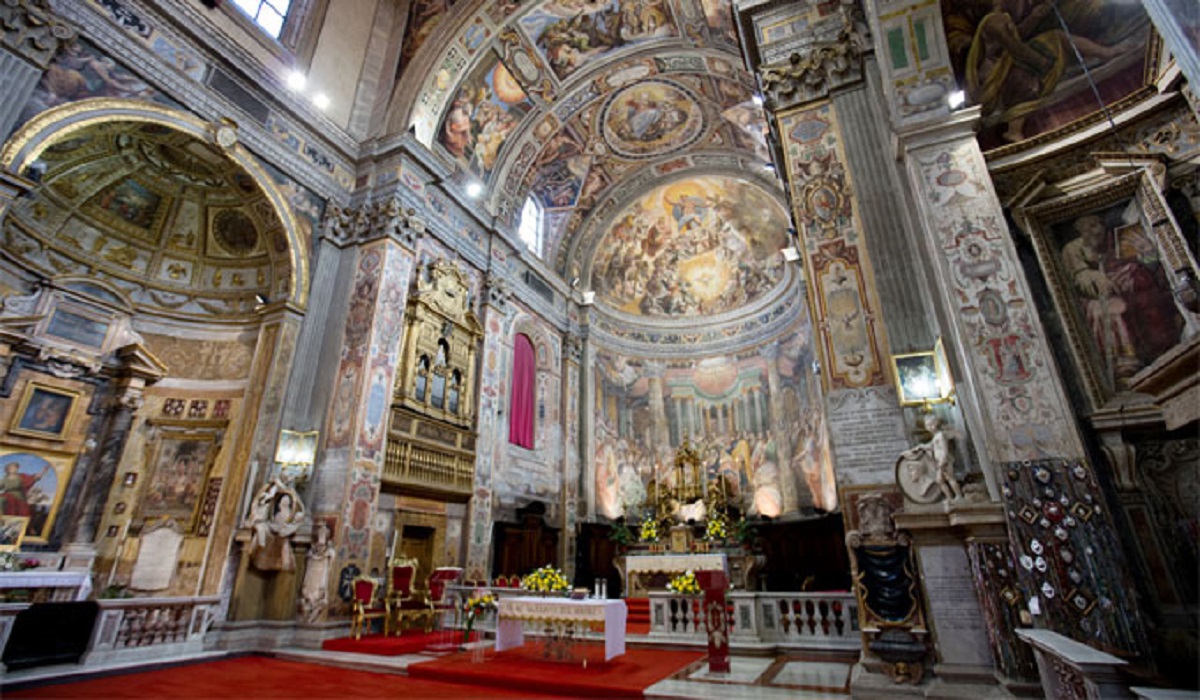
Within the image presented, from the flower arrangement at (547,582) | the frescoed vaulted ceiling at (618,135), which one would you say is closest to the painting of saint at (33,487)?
the flower arrangement at (547,582)

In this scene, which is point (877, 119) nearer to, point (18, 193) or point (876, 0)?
point (876, 0)

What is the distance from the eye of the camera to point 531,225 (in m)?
16.8

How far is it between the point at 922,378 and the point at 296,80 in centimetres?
1193

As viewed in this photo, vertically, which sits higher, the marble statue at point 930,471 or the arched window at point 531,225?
the arched window at point 531,225

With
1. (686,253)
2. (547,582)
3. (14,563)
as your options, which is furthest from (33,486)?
(686,253)

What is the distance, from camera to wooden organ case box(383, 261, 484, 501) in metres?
10.3

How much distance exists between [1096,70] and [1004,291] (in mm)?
3419

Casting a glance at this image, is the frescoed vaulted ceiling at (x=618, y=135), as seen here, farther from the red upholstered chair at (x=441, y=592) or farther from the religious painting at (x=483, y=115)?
the red upholstered chair at (x=441, y=592)

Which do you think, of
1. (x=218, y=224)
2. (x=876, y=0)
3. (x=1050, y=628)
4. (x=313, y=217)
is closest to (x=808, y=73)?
(x=876, y=0)

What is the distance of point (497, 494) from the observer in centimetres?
1247

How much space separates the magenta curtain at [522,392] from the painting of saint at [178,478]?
6.31 meters

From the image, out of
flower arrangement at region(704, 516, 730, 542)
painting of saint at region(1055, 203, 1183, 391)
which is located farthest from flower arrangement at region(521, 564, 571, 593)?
painting of saint at region(1055, 203, 1183, 391)

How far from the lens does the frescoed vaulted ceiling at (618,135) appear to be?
12508 millimetres

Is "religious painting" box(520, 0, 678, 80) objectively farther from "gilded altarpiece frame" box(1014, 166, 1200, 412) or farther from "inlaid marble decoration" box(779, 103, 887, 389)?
"gilded altarpiece frame" box(1014, 166, 1200, 412)
